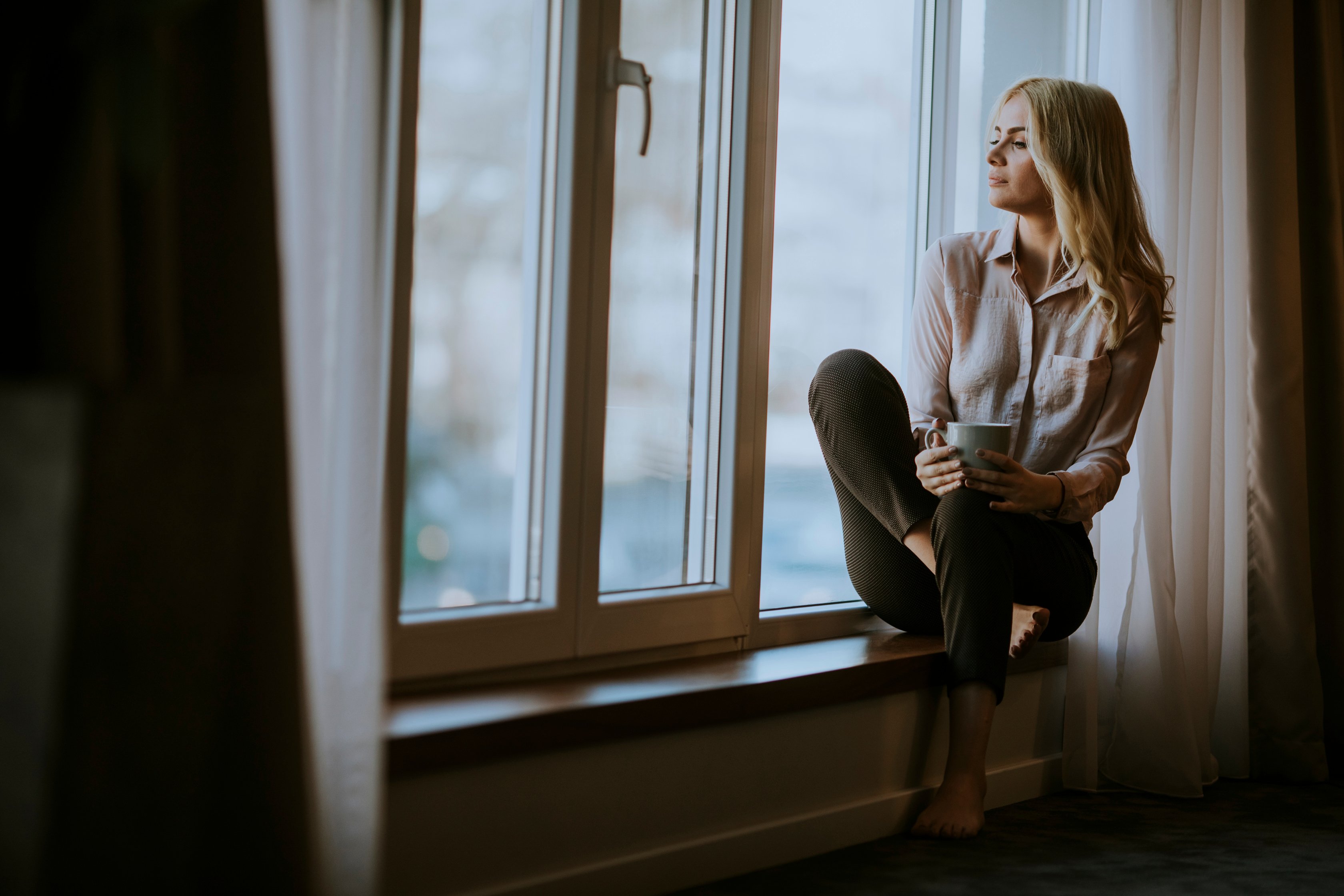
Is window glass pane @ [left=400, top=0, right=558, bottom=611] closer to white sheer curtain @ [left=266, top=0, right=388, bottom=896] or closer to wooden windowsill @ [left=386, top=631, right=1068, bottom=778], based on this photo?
wooden windowsill @ [left=386, top=631, right=1068, bottom=778]

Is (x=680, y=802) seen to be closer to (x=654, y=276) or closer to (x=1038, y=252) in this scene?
(x=654, y=276)

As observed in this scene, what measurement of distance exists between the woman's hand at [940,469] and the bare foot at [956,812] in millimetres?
404

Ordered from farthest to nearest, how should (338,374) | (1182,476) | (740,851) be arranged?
(1182,476), (740,851), (338,374)

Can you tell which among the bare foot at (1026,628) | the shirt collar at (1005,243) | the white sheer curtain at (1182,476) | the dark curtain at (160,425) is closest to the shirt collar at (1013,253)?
the shirt collar at (1005,243)

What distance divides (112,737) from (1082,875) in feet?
3.87

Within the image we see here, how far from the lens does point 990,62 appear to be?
231cm

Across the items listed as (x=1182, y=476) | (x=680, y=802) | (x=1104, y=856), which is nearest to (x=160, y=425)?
(x=680, y=802)

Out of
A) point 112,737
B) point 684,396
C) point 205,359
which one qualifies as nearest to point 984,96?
point 684,396

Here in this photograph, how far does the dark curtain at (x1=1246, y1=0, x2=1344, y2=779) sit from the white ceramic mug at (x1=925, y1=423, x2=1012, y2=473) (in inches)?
34.1

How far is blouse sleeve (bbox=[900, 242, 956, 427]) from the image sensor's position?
185 cm

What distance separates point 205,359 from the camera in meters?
0.85

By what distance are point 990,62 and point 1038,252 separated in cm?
62

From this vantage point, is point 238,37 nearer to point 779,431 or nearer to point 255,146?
point 255,146

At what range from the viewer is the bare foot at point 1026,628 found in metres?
1.58
